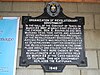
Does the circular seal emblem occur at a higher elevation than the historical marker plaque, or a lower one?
higher

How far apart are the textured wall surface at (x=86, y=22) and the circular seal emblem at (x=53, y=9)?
0.08 meters

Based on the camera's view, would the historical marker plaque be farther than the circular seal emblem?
No

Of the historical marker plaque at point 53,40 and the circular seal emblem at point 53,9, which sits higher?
Result: the circular seal emblem at point 53,9

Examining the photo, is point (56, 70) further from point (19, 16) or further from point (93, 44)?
point (19, 16)

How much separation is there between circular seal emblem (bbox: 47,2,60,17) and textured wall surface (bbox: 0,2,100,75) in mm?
79

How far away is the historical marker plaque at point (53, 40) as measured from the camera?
2.42m

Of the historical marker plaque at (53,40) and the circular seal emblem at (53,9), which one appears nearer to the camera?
the historical marker plaque at (53,40)

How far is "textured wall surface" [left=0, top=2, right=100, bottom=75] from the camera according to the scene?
241cm

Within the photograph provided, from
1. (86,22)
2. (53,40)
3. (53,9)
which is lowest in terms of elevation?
(53,40)

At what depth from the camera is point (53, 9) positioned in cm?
263

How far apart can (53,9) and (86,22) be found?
44 centimetres

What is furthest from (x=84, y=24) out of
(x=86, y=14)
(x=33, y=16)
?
(x=33, y=16)

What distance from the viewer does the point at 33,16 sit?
8.64ft

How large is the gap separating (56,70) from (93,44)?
0.54 metres
